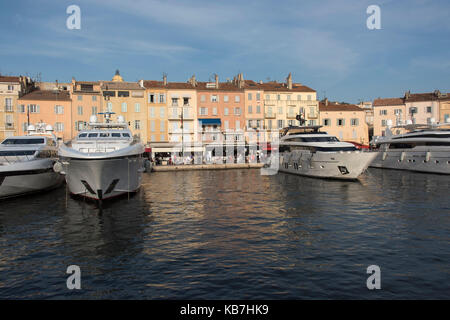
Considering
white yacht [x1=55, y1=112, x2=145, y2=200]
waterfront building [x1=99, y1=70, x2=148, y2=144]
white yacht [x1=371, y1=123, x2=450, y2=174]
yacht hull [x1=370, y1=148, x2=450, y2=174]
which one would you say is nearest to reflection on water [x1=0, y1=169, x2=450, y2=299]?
white yacht [x1=55, y1=112, x2=145, y2=200]

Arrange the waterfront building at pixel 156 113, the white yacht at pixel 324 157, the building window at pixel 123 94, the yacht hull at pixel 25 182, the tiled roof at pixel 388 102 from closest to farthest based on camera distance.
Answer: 1. the yacht hull at pixel 25 182
2. the white yacht at pixel 324 157
3. the building window at pixel 123 94
4. the waterfront building at pixel 156 113
5. the tiled roof at pixel 388 102

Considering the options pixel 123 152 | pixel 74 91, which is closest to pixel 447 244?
pixel 123 152

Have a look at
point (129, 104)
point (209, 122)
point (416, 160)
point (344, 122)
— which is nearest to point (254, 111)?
point (209, 122)

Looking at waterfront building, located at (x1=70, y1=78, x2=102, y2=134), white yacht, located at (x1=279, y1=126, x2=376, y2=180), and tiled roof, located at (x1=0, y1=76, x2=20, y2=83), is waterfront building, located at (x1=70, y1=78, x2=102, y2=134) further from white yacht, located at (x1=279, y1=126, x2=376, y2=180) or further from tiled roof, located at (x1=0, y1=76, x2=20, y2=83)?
white yacht, located at (x1=279, y1=126, x2=376, y2=180)

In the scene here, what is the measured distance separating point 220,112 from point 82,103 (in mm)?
22059

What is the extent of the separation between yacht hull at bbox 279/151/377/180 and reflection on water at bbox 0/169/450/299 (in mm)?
8913

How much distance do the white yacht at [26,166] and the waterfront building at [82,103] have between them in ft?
92.2

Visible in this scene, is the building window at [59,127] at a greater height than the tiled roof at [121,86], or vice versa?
the tiled roof at [121,86]

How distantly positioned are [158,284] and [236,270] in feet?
7.73

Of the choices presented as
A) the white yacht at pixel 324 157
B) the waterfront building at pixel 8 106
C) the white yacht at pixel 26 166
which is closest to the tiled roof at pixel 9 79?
the waterfront building at pixel 8 106

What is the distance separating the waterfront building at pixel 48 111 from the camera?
Result: 56.8m

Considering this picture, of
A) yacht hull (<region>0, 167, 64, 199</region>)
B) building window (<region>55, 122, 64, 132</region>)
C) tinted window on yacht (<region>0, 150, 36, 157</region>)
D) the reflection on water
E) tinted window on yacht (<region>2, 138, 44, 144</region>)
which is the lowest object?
the reflection on water

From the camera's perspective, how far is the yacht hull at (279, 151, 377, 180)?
33188 mm

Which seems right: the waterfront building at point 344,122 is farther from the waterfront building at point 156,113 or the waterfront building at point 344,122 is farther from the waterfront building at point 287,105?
the waterfront building at point 156,113
